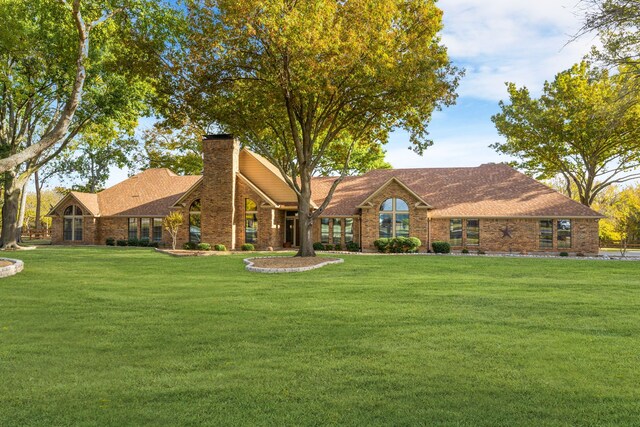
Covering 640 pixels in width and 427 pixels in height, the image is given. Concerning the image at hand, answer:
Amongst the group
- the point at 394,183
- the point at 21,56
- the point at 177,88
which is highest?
the point at 21,56

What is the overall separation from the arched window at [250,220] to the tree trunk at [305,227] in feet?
32.9

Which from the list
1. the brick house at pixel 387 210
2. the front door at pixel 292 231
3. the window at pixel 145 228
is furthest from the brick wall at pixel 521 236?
the window at pixel 145 228

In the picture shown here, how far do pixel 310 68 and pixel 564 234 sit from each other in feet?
68.8

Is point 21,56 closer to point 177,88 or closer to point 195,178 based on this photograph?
point 177,88

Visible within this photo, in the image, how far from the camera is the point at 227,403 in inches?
184

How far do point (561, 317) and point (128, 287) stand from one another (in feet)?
35.5

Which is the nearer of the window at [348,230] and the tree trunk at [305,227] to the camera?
the tree trunk at [305,227]

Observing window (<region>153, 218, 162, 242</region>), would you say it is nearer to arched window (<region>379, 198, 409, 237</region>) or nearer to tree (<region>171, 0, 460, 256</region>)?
tree (<region>171, 0, 460, 256</region>)

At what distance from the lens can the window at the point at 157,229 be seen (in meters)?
35.8

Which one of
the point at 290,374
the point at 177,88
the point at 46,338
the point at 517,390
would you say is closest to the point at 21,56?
the point at 177,88

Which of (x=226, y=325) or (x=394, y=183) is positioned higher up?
(x=394, y=183)

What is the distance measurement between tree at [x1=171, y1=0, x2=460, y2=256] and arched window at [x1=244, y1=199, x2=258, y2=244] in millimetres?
8756

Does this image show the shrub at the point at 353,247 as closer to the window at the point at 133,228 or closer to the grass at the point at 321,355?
the window at the point at 133,228

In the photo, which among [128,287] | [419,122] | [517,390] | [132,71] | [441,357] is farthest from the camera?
[419,122]
